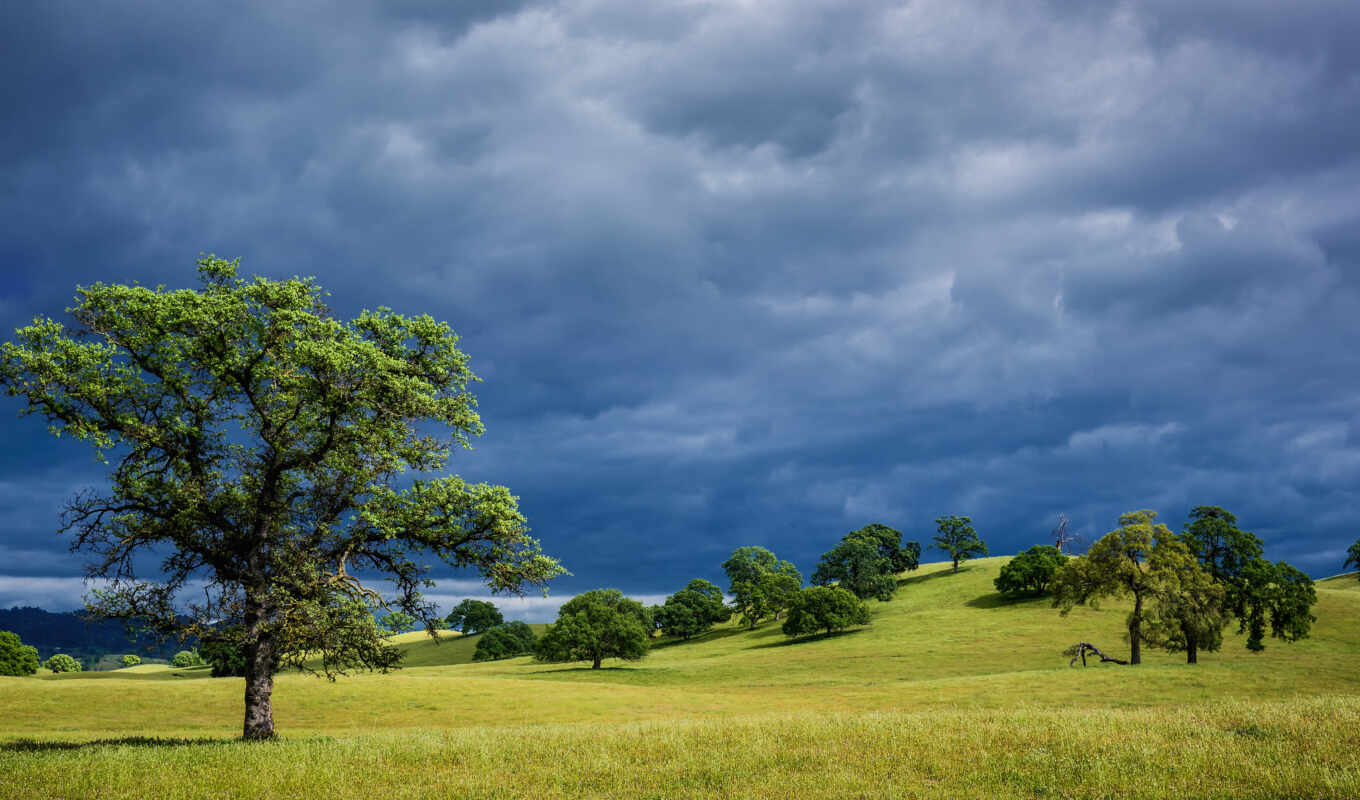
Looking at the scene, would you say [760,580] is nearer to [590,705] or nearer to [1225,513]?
[1225,513]

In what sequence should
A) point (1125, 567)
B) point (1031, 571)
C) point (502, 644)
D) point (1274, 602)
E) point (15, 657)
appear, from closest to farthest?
1. point (1125, 567)
2. point (1274, 602)
3. point (15, 657)
4. point (1031, 571)
5. point (502, 644)

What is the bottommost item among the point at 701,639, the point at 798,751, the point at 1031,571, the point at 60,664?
the point at 60,664

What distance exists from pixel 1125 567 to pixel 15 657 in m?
145

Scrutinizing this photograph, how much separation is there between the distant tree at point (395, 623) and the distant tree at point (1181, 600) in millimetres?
57843

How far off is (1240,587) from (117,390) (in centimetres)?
9562

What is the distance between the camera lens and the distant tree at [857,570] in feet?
447

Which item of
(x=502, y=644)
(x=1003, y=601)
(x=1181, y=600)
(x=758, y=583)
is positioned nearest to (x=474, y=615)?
(x=502, y=644)

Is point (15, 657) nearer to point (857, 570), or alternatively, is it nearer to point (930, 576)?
point (857, 570)

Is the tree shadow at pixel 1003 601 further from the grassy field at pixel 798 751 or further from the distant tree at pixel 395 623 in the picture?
the distant tree at pixel 395 623

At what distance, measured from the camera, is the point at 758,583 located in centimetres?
14188

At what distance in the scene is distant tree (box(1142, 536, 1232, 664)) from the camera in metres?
59.2

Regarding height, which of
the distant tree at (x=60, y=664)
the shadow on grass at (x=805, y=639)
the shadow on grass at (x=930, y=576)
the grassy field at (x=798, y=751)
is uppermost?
the grassy field at (x=798, y=751)

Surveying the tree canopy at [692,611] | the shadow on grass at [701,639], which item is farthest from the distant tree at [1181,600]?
the tree canopy at [692,611]

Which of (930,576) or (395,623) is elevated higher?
(395,623)
